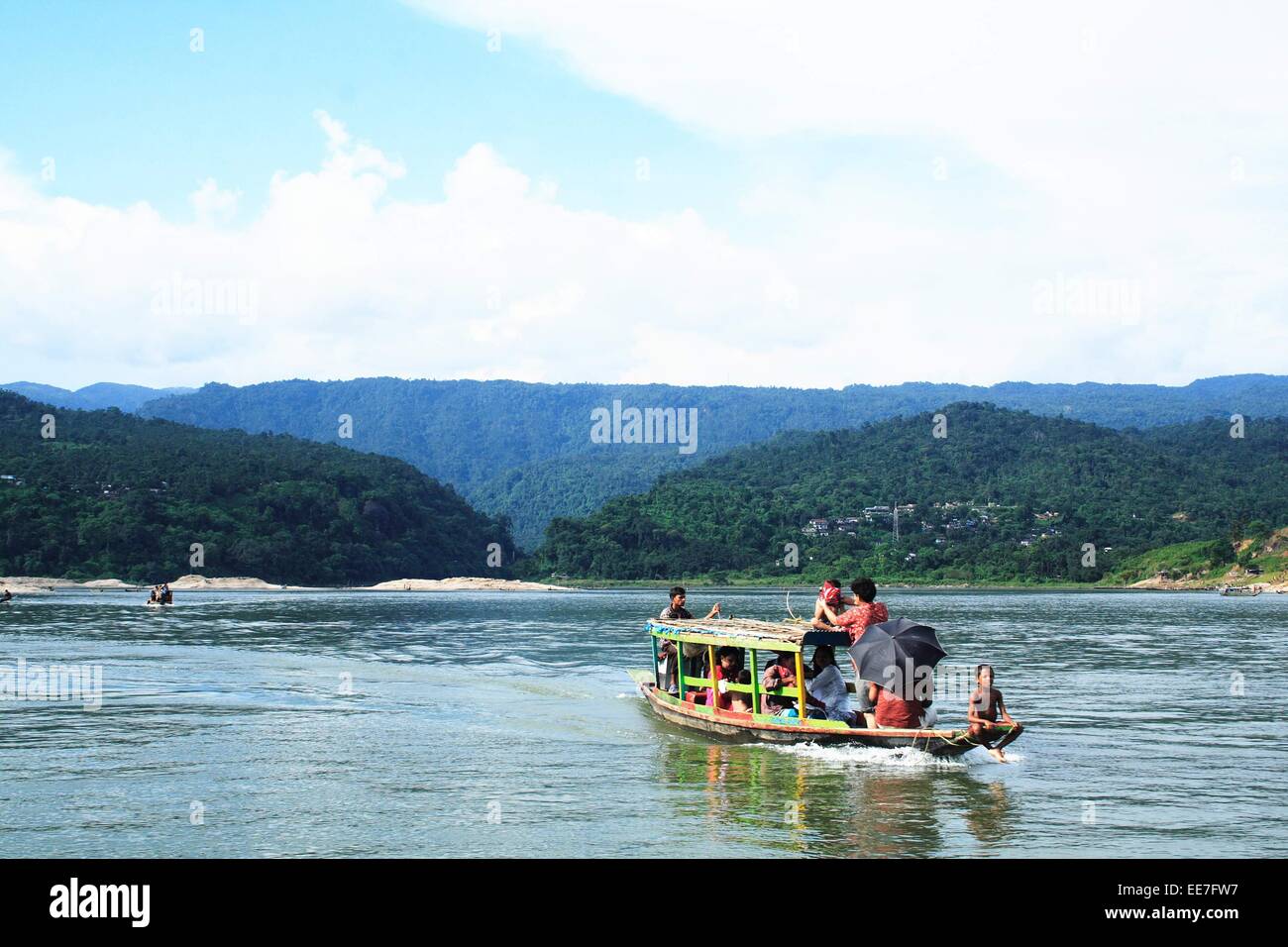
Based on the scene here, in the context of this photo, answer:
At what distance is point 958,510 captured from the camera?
549 ft

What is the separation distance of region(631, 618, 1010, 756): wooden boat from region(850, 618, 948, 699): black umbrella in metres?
0.80

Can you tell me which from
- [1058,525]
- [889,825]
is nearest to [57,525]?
[1058,525]

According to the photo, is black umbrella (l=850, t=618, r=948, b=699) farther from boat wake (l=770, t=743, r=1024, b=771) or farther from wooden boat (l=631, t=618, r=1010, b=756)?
boat wake (l=770, t=743, r=1024, b=771)

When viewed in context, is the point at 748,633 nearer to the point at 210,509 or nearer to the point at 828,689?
the point at 828,689

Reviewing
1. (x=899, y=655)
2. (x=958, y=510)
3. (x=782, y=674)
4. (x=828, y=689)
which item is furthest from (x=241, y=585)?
(x=899, y=655)

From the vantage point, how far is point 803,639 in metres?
22.0

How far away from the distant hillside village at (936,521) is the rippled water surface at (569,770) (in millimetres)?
118912

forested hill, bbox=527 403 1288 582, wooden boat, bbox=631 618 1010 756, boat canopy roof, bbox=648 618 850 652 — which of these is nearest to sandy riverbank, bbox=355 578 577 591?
forested hill, bbox=527 403 1288 582

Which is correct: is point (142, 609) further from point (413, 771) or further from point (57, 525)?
point (413, 771)

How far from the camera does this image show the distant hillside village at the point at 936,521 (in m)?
160

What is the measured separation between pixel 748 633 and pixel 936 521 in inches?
5698
